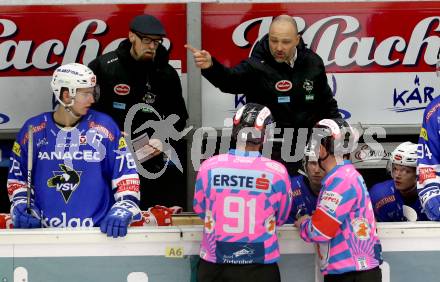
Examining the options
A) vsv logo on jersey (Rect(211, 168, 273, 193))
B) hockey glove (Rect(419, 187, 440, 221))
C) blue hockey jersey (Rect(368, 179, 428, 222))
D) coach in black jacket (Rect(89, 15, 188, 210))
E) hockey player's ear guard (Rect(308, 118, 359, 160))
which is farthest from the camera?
coach in black jacket (Rect(89, 15, 188, 210))

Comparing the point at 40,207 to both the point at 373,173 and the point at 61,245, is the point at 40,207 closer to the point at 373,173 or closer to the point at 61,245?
A: the point at 61,245

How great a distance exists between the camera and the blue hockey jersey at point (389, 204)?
6363 mm

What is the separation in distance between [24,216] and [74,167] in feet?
1.29

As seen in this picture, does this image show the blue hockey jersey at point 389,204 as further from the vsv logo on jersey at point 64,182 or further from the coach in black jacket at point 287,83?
the vsv logo on jersey at point 64,182

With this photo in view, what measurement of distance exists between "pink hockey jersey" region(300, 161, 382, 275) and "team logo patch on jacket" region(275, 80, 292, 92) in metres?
1.29

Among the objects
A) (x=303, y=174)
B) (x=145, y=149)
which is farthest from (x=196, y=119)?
(x=303, y=174)

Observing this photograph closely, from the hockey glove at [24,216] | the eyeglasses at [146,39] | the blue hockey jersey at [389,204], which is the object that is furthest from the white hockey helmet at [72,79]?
the blue hockey jersey at [389,204]

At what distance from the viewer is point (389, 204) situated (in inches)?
252

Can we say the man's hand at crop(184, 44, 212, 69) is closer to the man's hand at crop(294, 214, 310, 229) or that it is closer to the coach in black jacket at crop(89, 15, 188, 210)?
the coach in black jacket at crop(89, 15, 188, 210)

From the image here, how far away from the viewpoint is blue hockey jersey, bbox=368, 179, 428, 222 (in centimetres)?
636

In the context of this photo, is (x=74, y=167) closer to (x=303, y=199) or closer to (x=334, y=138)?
(x=303, y=199)

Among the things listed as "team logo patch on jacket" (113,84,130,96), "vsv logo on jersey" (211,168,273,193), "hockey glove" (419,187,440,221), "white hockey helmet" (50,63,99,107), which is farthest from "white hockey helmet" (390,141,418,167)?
"white hockey helmet" (50,63,99,107)

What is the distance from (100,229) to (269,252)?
94cm

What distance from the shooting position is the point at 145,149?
661 cm
